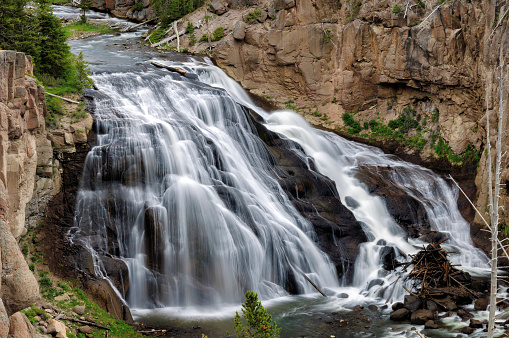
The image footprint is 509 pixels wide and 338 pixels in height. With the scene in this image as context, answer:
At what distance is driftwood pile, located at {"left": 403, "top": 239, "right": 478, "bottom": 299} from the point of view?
15812 mm

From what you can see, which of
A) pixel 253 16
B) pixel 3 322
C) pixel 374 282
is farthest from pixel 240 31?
pixel 3 322

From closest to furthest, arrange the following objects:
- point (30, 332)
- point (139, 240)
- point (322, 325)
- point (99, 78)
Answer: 1. point (30, 332)
2. point (322, 325)
3. point (139, 240)
4. point (99, 78)

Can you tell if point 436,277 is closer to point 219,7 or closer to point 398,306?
point 398,306

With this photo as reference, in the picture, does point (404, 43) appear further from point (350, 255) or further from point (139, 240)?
point (139, 240)

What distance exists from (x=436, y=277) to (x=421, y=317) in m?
2.43

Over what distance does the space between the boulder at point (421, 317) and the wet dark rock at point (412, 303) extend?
35cm

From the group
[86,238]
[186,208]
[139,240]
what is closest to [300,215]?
[186,208]

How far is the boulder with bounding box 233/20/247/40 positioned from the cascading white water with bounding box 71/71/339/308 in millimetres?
11475

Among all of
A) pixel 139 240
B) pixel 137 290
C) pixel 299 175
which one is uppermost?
pixel 299 175

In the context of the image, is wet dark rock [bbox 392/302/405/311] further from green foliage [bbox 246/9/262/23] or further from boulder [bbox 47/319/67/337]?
green foliage [bbox 246/9/262/23]

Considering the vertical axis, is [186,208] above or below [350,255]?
above

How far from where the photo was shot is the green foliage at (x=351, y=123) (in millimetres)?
28281

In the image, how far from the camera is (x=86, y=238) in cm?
1638

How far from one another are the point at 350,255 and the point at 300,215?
99.6 inches
